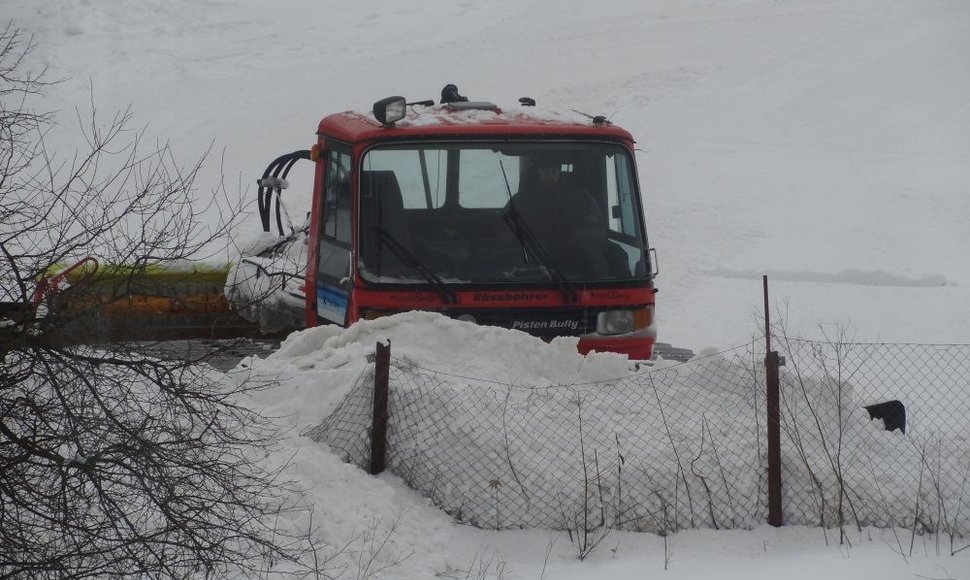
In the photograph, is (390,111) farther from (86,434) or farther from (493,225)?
(86,434)

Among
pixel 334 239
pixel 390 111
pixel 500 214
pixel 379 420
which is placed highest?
pixel 390 111

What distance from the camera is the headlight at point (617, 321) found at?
7.48m

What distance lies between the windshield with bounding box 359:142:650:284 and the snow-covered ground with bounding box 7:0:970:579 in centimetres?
67

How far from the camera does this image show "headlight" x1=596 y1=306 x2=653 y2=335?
7477 millimetres

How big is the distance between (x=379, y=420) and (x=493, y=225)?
1525 millimetres

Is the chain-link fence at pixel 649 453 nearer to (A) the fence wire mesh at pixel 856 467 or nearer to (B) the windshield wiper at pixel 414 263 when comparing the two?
(A) the fence wire mesh at pixel 856 467

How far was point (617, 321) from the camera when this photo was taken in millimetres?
7496

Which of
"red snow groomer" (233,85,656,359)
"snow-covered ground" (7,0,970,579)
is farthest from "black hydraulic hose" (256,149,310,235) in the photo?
"red snow groomer" (233,85,656,359)

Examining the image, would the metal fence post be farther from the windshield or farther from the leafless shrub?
the leafless shrub

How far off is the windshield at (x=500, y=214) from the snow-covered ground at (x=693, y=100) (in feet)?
2.20

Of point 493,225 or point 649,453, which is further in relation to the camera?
point 493,225

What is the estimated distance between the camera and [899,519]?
6387 mm


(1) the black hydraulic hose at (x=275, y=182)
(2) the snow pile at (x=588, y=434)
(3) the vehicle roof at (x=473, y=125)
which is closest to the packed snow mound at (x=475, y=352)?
(2) the snow pile at (x=588, y=434)

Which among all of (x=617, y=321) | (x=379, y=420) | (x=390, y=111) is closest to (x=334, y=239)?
(x=390, y=111)
